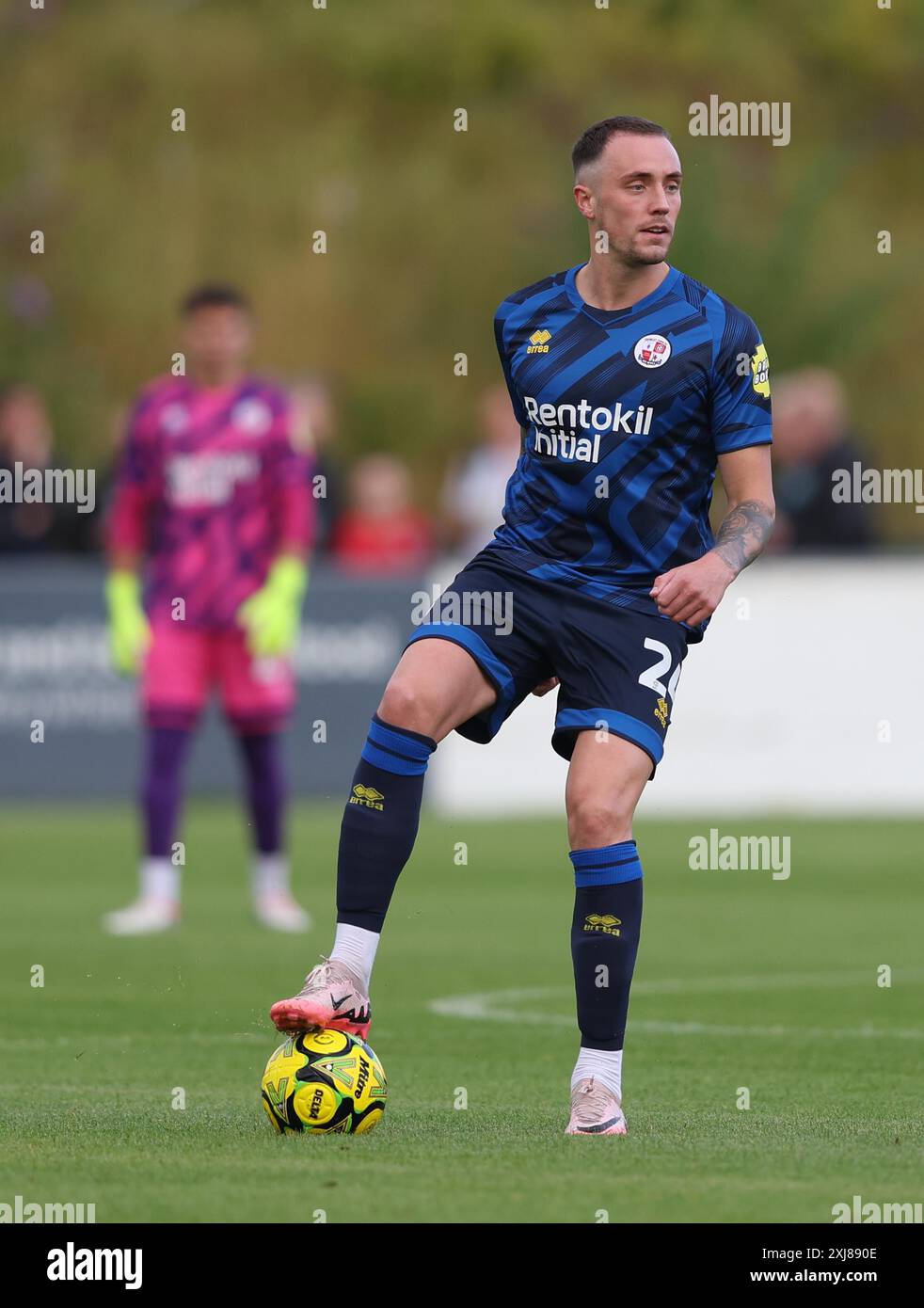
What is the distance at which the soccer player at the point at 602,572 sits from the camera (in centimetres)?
645

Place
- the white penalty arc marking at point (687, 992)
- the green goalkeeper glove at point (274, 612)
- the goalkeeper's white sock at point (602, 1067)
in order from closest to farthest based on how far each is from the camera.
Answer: the goalkeeper's white sock at point (602, 1067)
the white penalty arc marking at point (687, 992)
the green goalkeeper glove at point (274, 612)

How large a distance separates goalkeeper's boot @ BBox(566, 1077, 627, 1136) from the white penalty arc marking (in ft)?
6.77

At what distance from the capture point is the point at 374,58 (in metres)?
30.6

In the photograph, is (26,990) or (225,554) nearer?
(26,990)

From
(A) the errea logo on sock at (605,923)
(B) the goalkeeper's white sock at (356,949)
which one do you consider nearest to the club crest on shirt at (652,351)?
(A) the errea logo on sock at (605,923)

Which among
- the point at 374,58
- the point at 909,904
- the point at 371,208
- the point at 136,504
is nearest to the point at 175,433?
the point at 136,504

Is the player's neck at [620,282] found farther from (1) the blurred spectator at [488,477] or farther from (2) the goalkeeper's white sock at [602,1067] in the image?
(1) the blurred spectator at [488,477]

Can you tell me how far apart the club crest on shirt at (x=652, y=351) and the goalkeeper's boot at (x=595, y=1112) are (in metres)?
1.76

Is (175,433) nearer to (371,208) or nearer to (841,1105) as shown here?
(841,1105)

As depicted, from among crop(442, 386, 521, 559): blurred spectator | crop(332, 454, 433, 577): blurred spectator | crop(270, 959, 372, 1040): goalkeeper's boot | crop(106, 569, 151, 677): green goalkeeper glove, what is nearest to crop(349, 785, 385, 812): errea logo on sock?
crop(270, 959, 372, 1040): goalkeeper's boot

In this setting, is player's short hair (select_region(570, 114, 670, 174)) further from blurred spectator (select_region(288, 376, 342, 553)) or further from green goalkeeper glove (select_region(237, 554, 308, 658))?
blurred spectator (select_region(288, 376, 342, 553))

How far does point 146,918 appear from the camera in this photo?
36.9 feet
